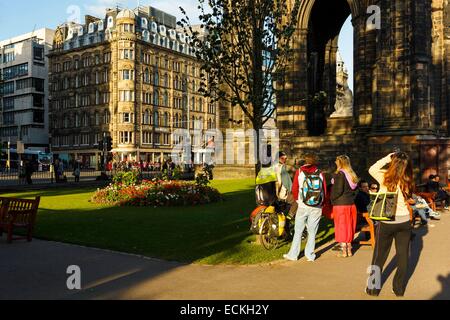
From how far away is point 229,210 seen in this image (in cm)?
1537

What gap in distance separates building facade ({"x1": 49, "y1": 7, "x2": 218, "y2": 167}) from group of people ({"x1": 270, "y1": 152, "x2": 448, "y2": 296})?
208 ft

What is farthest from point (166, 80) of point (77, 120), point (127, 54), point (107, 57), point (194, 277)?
point (194, 277)

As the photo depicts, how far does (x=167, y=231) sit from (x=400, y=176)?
253 inches

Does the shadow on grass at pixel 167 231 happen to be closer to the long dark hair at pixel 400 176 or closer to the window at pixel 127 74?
the long dark hair at pixel 400 176

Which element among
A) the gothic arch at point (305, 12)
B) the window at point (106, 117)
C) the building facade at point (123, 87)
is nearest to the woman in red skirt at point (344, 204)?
the gothic arch at point (305, 12)

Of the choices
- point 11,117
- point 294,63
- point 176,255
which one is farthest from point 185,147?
point 176,255

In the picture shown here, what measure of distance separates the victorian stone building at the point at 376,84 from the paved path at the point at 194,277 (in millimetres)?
8259

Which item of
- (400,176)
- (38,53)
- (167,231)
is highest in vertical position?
(38,53)

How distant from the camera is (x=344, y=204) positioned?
28.4ft

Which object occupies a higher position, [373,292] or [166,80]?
[166,80]

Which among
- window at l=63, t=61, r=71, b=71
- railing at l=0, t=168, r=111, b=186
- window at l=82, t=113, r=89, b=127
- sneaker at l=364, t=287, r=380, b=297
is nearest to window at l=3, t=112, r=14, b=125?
window at l=63, t=61, r=71, b=71

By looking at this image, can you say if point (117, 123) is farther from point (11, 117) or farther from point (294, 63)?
point (294, 63)

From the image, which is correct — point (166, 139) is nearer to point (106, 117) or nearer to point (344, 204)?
point (106, 117)

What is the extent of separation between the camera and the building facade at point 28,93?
87.8 m
